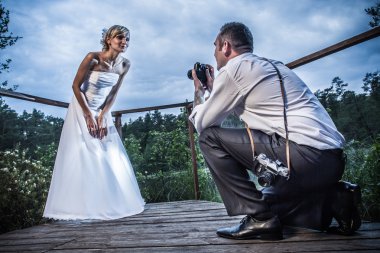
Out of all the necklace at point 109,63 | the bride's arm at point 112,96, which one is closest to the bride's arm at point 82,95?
the bride's arm at point 112,96

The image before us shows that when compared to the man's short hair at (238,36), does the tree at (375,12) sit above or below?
above

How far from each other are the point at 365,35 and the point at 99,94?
7.83 ft

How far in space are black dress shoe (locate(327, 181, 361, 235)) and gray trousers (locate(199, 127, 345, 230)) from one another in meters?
0.04

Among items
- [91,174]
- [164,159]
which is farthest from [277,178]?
[164,159]

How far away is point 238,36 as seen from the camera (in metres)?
1.50

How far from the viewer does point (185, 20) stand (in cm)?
4966

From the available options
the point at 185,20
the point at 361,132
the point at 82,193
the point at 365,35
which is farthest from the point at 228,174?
the point at 185,20

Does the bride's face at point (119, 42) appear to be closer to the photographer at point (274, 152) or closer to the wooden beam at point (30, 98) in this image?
the wooden beam at point (30, 98)

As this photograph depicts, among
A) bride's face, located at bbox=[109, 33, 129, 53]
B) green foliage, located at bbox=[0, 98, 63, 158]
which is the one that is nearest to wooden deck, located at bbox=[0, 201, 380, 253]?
bride's face, located at bbox=[109, 33, 129, 53]

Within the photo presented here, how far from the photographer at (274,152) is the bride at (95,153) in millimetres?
1380

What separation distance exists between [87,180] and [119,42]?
57.2 inches

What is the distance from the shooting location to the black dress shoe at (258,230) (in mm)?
1238

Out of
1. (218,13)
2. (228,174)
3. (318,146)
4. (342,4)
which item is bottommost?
(228,174)

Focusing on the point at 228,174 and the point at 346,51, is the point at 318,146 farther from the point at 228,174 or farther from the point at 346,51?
the point at 346,51
